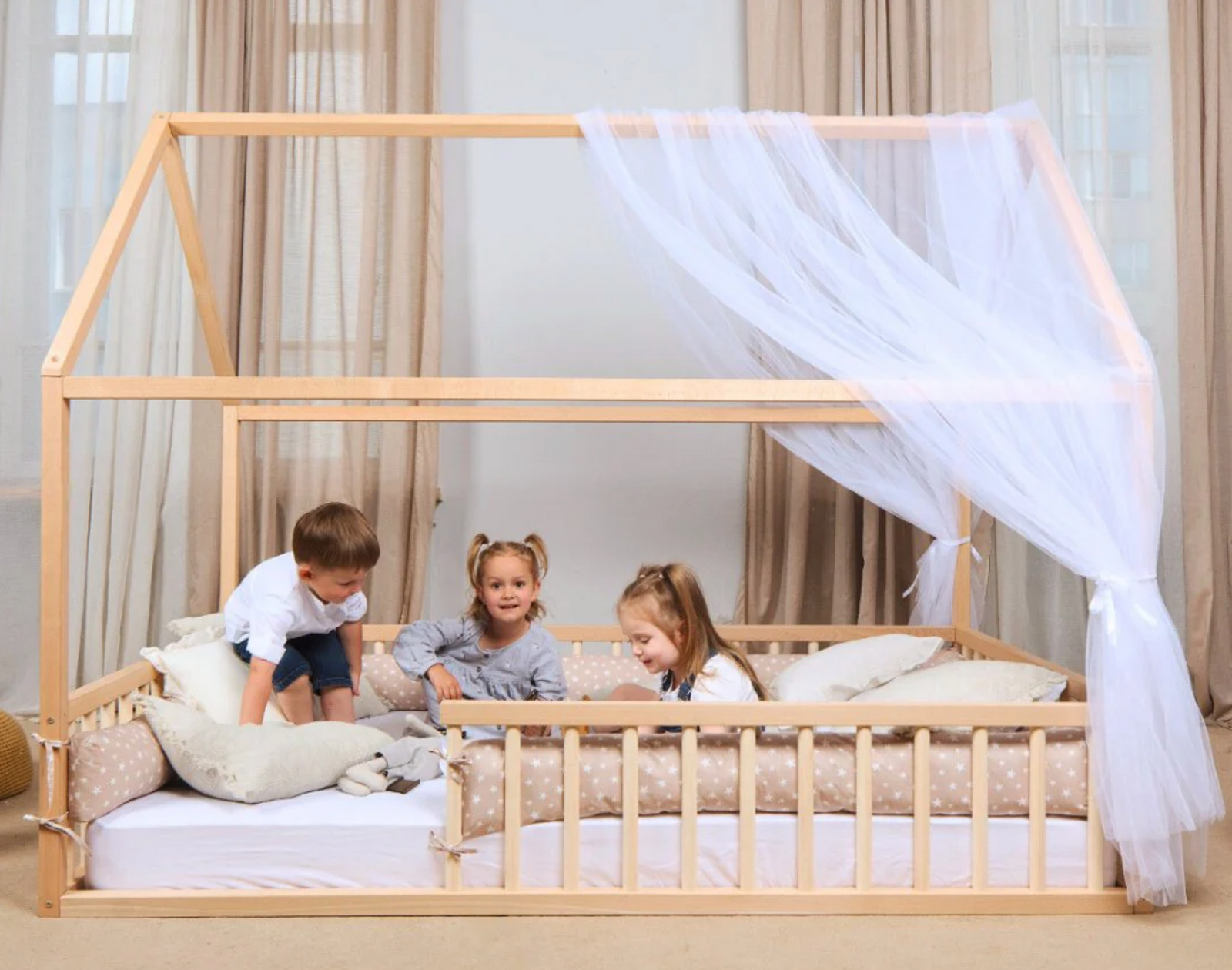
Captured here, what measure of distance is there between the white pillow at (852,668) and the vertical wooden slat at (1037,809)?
580 mm

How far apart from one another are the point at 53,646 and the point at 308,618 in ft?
2.20

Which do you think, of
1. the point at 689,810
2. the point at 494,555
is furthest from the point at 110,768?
the point at 689,810

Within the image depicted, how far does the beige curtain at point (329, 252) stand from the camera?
379cm

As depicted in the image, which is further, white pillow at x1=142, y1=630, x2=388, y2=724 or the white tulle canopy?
white pillow at x1=142, y1=630, x2=388, y2=724

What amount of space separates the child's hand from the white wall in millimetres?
1273

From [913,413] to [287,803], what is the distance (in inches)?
48.3

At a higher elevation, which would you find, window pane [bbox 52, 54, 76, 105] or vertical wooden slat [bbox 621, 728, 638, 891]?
window pane [bbox 52, 54, 76, 105]

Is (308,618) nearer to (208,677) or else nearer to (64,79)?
(208,677)

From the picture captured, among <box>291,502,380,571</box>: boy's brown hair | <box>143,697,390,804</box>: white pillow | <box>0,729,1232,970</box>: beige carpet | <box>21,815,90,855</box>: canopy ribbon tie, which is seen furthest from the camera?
<box>291,502,380,571</box>: boy's brown hair

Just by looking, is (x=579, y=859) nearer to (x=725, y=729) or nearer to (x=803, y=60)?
(x=725, y=729)

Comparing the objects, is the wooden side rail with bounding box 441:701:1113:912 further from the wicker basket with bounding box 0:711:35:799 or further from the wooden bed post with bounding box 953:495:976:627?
the wicker basket with bounding box 0:711:35:799

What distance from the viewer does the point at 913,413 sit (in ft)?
7.04

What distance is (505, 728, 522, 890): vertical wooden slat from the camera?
2.12 metres

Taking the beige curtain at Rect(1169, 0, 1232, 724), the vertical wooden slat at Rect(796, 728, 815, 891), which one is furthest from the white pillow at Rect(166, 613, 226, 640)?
the beige curtain at Rect(1169, 0, 1232, 724)
